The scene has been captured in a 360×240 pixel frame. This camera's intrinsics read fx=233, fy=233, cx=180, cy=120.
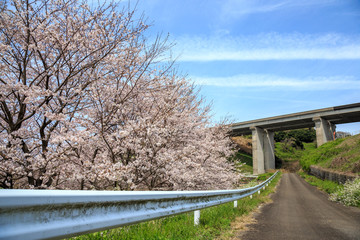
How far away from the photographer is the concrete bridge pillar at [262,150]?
53938 millimetres

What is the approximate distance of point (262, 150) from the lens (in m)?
55.7

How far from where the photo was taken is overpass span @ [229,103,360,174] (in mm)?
45069

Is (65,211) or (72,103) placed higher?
(72,103)

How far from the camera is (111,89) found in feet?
25.1

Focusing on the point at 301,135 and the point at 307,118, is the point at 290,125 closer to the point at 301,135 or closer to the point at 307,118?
the point at 307,118

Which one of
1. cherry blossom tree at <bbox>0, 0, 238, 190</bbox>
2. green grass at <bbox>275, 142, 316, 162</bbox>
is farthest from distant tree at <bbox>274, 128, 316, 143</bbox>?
cherry blossom tree at <bbox>0, 0, 238, 190</bbox>

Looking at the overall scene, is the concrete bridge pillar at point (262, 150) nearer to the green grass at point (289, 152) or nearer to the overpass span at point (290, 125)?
the overpass span at point (290, 125)

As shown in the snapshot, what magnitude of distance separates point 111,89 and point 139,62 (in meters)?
1.35

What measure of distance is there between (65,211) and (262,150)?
2295 inches

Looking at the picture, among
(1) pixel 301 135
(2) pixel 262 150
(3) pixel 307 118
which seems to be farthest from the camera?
(1) pixel 301 135

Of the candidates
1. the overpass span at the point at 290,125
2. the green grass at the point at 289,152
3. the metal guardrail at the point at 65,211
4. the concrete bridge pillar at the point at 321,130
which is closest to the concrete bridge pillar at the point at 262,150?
the overpass span at the point at 290,125

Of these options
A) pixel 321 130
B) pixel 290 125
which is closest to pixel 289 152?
pixel 290 125

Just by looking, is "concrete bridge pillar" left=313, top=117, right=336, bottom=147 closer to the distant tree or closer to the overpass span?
the overpass span

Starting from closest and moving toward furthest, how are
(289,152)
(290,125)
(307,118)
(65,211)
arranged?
(65,211), (307,118), (290,125), (289,152)
